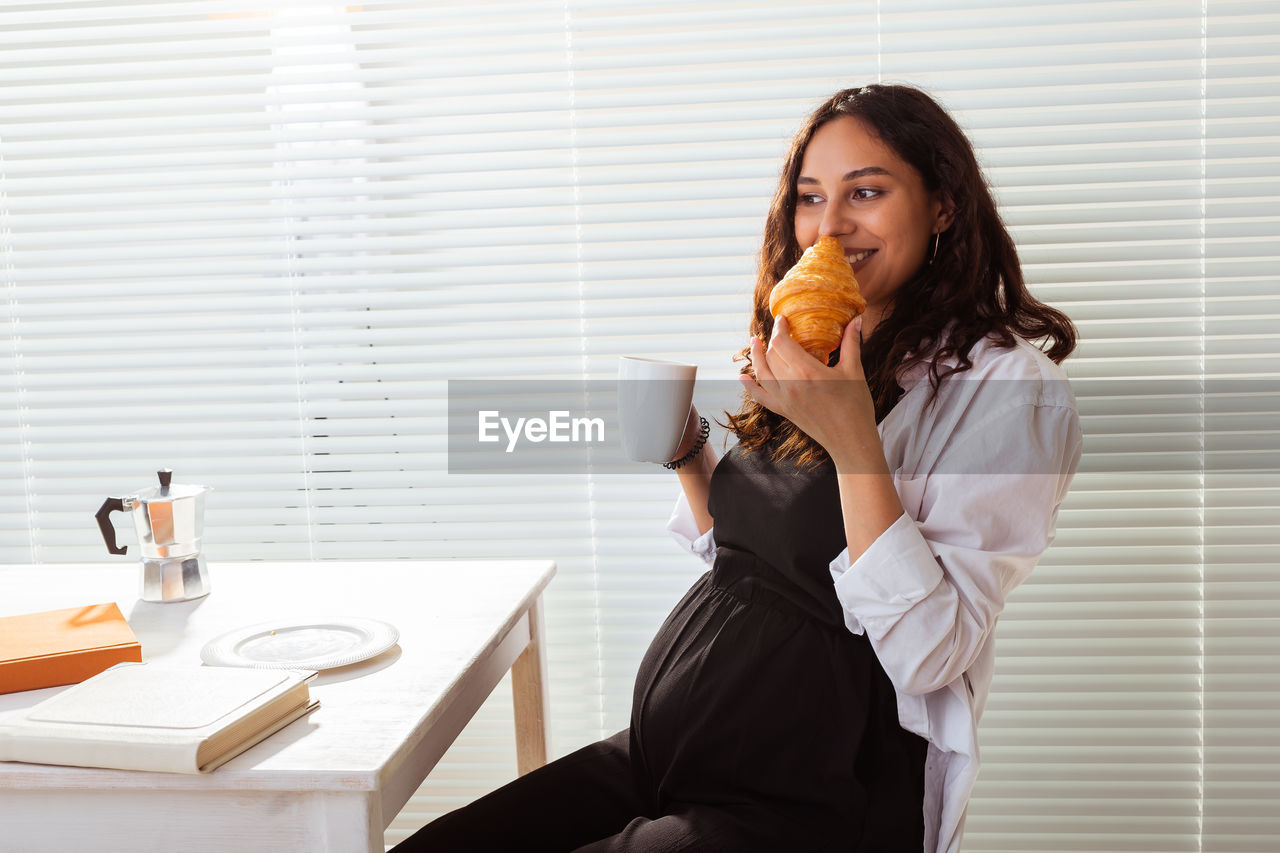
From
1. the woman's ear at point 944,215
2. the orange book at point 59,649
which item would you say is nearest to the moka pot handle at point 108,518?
the orange book at point 59,649

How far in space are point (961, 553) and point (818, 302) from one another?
31cm

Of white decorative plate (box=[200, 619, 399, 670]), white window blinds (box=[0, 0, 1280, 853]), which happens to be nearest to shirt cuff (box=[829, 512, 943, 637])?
white decorative plate (box=[200, 619, 399, 670])

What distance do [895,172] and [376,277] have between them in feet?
3.09

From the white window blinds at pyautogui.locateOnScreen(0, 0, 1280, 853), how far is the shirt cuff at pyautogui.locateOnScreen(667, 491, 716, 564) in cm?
28

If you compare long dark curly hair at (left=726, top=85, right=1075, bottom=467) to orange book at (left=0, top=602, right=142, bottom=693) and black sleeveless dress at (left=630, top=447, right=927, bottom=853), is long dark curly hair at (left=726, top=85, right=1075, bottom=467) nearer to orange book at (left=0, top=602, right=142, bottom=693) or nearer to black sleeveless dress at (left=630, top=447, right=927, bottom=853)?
black sleeveless dress at (left=630, top=447, right=927, bottom=853)

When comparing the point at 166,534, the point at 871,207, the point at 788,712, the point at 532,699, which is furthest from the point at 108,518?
the point at 871,207

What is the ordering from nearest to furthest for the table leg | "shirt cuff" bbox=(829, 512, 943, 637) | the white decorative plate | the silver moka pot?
"shirt cuff" bbox=(829, 512, 943, 637)
the white decorative plate
the silver moka pot
the table leg

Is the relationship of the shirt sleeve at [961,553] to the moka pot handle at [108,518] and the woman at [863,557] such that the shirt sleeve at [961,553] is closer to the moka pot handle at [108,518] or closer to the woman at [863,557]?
the woman at [863,557]

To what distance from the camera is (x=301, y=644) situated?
118cm

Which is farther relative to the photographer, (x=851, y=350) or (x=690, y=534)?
(x=690, y=534)

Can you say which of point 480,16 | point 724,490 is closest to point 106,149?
point 480,16

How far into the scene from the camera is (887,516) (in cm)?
101

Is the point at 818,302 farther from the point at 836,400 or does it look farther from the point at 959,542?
the point at 959,542

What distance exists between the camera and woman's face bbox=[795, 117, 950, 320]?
117cm
